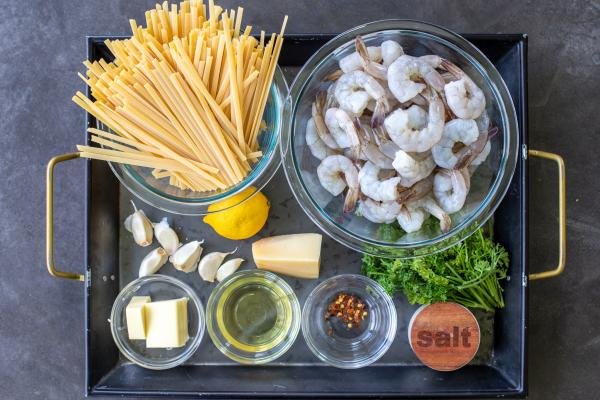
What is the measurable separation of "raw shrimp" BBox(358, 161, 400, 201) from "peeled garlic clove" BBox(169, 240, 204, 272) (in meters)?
0.49

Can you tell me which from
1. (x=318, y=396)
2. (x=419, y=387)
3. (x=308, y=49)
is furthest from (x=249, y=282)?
(x=308, y=49)

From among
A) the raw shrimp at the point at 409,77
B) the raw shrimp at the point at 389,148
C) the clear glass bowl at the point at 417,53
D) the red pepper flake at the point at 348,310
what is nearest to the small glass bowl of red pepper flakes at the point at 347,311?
the red pepper flake at the point at 348,310

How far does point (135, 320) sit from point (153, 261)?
0.14 metres

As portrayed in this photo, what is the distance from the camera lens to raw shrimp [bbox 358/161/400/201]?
1199 millimetres

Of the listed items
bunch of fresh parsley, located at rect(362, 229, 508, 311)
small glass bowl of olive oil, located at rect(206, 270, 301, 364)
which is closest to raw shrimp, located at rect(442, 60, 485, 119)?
bunch of fresh parsley, located at rect(362, 229, 508, 311)

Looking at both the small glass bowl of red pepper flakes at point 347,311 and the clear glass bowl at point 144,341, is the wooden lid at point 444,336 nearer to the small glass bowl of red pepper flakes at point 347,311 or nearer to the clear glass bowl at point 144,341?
the small glass bowl of red pepper flakes at point 347,311

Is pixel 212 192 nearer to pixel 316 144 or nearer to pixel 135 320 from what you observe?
pixel 316 144

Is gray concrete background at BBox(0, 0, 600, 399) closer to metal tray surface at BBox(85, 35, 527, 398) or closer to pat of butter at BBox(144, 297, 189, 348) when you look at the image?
metal tray surface at BBox(85, 35, 527, 398)

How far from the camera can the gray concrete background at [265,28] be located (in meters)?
1.61

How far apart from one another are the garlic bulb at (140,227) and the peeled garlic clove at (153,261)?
0.03 meters

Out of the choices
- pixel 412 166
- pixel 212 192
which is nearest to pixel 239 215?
pixel 212 192

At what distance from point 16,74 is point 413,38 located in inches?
40.8

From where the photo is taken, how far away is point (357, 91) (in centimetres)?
122

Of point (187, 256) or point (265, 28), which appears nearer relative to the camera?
point (187, 256)
